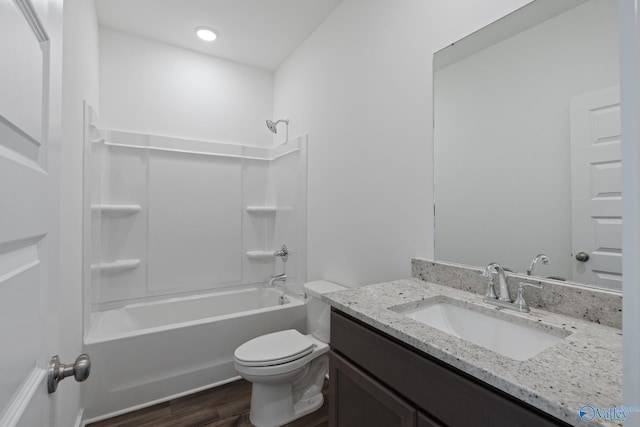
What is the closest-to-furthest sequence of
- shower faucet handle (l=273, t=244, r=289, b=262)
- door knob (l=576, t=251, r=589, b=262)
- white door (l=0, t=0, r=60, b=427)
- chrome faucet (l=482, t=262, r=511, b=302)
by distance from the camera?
white door (l=0, t=0, r=60, b=427)
door knob (l=576, t=251, r=589, b=262)
chrome faucet (l=482, t=262, r=511, b=302)
shower faucet handle (l=273, t=244, r=289, b=262)

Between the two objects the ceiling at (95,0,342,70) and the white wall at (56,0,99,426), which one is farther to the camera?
the ceiling at (95,0,342,70)

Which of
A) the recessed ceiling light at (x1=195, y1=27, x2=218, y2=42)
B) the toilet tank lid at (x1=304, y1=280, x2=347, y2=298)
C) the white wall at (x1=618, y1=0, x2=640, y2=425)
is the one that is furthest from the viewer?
the recessed ceiling light at (x1=195, y1=27, x2=218, y2=42)

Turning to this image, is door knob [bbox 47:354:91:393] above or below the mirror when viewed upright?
below

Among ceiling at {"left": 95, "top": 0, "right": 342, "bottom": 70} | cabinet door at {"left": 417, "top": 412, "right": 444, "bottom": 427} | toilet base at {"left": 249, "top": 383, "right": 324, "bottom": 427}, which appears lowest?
toilet base at {"left": 249, "top": 383, "right": 324, "bottom": 427}

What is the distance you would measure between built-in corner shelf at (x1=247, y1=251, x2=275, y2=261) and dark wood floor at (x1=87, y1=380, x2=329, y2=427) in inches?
49.8

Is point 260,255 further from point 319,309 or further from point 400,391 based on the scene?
point 400,391

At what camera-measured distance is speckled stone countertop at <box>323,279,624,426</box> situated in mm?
541

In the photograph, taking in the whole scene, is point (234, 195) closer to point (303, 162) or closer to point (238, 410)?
point (303, 162)

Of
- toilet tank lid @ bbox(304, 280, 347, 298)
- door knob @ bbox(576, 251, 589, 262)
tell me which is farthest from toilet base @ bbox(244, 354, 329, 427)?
door knob @ bbox(576, 251, 589, 262)

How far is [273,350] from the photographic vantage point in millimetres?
1729

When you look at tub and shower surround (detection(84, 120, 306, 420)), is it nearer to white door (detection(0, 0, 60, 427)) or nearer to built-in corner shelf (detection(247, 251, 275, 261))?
built-in corner shelf (detection(247, 251, 275, 261))

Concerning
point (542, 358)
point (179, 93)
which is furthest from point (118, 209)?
point (542, 358)

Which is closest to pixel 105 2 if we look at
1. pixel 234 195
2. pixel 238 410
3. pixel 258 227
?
pixel 234 195

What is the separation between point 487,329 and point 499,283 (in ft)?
0.64
